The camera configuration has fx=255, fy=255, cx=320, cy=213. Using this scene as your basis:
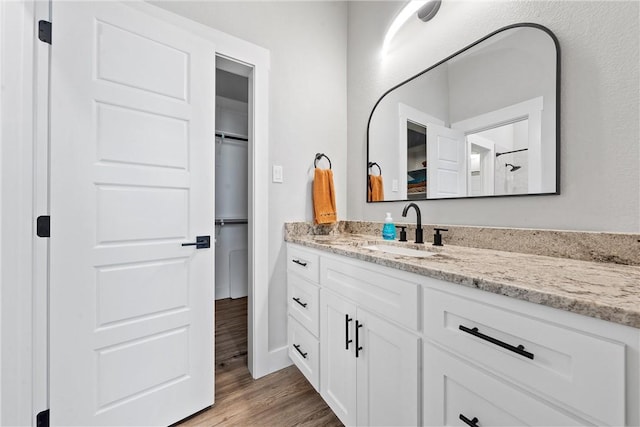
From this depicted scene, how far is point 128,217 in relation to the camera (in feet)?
3.85

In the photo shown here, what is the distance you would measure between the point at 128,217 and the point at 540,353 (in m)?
1.53

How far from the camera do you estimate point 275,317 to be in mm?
1718

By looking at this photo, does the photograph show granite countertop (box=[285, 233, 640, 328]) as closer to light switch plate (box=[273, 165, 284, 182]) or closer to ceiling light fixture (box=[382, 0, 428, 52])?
light switch plate (box=[273, 165, 284, 182])

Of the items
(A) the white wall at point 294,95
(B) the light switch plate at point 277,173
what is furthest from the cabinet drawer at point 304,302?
(B) the light switch plate at point 277,173

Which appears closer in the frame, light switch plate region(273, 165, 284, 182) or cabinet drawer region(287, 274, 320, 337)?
cabinet drawer region(287, 274, 320, 337)

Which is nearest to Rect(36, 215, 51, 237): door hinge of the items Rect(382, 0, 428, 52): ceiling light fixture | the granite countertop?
the granite countertop

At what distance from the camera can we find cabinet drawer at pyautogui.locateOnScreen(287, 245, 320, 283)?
4.58 feet

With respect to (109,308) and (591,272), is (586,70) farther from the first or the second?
(109,308)

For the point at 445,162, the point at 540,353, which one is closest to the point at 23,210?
the point at 540,353

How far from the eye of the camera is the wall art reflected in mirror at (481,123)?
1053 mm

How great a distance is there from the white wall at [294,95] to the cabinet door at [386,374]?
32.2 inches

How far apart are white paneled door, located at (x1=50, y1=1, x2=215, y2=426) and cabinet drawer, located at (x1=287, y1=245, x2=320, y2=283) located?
0.49 meters

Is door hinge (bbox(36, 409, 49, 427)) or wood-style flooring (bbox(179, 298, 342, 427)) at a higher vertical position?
door hinge (bbox(36, 409, 49, 427))

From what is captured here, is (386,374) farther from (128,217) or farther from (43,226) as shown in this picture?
(43,226)
